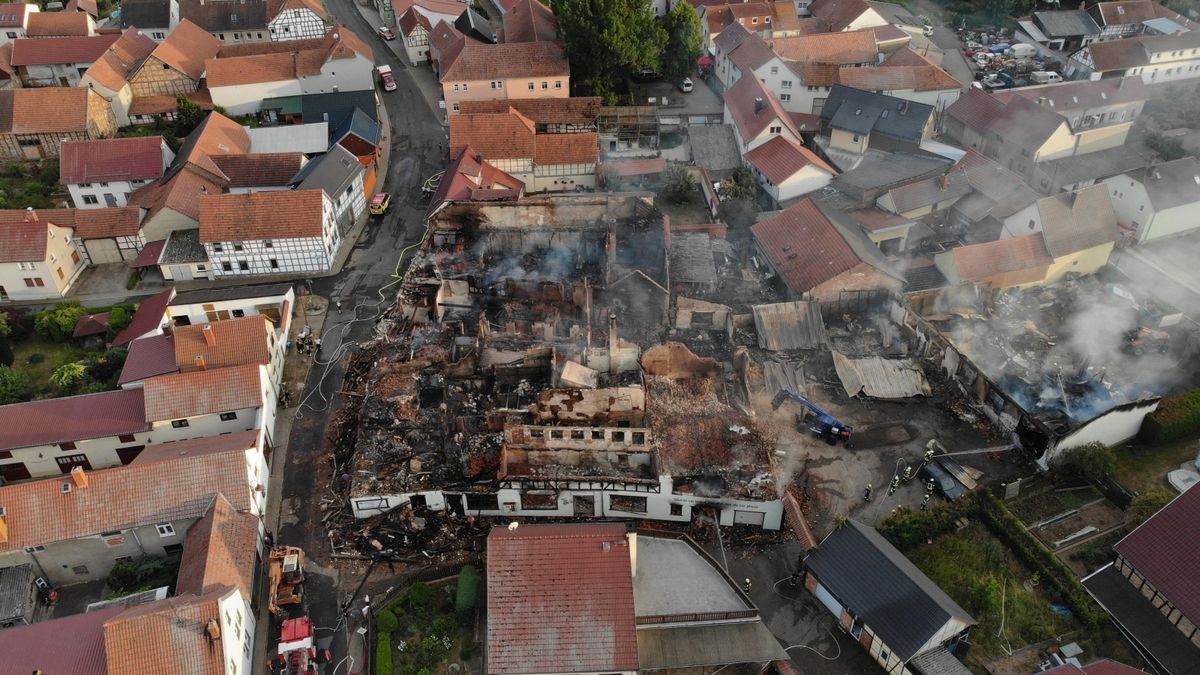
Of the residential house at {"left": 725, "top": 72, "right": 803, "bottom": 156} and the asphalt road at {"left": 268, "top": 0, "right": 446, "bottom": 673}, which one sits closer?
the asphalt road at {"left": 268, "top": 0, "right": 446, "bottom": 673}

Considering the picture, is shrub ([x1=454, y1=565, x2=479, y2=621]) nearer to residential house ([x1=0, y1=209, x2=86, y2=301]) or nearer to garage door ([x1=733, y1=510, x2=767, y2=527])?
garage door ([x1=733, y1=510, x2=767, y2=527])

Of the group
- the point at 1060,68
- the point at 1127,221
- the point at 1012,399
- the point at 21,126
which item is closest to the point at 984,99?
the point at 1127,221

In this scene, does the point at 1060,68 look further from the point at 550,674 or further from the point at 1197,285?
the point at 550,674

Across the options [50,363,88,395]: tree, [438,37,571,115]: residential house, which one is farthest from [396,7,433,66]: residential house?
[50,363,88,395]: tree

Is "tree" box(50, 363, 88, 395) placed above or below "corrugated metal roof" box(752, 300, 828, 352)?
below

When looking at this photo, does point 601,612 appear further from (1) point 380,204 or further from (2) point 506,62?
(2) point 506,62

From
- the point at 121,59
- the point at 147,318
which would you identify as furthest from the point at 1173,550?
the point at 121,59
